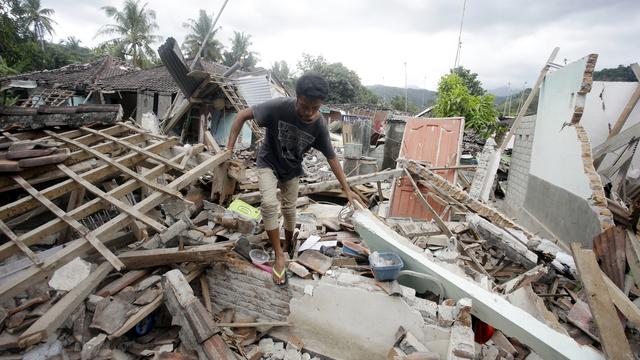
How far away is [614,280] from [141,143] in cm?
545

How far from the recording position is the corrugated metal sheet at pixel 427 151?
6031mm

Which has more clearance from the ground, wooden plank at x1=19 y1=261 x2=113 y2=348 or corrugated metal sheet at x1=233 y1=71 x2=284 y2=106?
corrugated metal sheet at x1=233 y1=71 x2=284 y2=106

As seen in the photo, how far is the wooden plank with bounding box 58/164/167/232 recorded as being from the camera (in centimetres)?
254

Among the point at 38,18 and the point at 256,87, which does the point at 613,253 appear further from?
the point at 38,18

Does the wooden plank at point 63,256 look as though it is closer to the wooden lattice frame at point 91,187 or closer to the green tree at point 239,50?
the wooden lattice frame at point 91,187

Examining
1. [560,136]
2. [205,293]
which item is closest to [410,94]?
[560,136]

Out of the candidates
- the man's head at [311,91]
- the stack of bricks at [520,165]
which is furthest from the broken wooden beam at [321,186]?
the stack of bricks at [520,165]

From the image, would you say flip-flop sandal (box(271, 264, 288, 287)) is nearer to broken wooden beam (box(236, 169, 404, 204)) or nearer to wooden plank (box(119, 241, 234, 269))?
wooden plank (box(119, 241, 234, 269))

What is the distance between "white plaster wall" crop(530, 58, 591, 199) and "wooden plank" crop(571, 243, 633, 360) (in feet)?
5.90

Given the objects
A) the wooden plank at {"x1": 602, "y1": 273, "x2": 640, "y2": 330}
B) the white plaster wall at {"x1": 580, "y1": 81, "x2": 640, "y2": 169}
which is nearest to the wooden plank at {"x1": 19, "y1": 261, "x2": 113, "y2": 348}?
the wooden plank at {"x1": 602, "y1": 273, "x2": 640, "y2": 330}

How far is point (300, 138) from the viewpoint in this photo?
271cm

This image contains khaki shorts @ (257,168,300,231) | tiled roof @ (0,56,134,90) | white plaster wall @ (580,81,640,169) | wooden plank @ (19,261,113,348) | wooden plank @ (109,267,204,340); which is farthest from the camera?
tiled roof @ (0,56,134,90)

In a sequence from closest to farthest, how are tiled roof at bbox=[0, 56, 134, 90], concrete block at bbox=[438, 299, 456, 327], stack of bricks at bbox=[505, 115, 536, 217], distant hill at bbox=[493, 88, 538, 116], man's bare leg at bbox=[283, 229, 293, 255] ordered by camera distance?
concrete block at bbox=[438, 299, 456, 327] → man's bare leg at bbox=[283, 229, 293, 255] → stack of bricks at bbox=[505, 115, 536, 217] → distant hill at bbox=[493, 88, 538, 116] → tiled roof at bbox=[0, 56, 134, 90]

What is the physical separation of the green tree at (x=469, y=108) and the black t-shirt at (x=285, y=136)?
28.3ft
